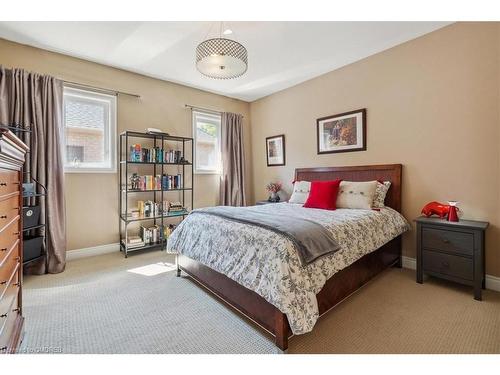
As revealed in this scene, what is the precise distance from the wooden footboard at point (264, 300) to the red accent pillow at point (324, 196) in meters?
0.73

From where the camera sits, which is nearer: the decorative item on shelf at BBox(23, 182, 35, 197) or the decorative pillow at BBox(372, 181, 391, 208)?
the decorative item on shelf at BBox(23, 182, 35, 197)

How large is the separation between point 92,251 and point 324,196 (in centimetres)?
319

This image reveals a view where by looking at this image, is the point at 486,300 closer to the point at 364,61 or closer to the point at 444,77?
the point at 444,77

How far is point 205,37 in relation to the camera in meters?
2.77

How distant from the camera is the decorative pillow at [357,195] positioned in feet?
9.41

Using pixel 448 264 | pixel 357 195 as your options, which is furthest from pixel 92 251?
pixel 448 264

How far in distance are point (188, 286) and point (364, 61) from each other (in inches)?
138

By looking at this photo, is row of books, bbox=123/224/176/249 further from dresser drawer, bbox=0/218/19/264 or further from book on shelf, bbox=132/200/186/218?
dresser drawer, bbox=0/218/19/264

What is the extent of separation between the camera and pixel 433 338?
5.45 feet

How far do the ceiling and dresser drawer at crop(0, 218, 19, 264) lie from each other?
2.17m

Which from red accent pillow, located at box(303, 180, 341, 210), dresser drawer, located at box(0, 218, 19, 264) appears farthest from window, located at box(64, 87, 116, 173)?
red accent pillow, located at box(303, 180, 341, 210)

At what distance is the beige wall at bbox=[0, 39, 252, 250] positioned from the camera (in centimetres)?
301
